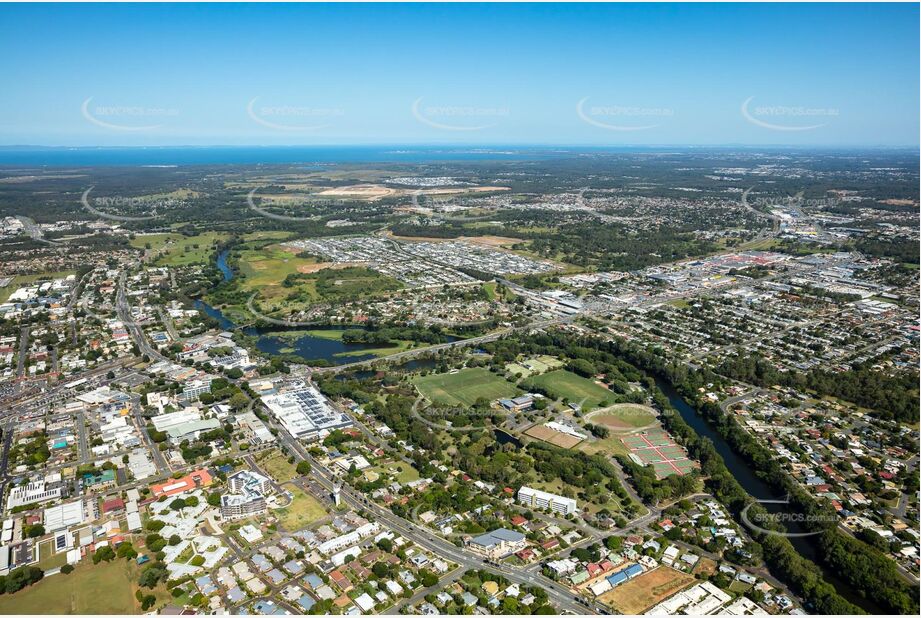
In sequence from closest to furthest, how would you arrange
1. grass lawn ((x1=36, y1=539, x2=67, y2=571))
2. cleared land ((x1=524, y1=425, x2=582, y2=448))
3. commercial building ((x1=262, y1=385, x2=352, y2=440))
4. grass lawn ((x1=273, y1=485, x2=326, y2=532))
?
grass lawn ((x1=36, y1=539, x2=67, y2=571)), grass lawn ((x1=273, y1=485, x2=326, y2=532)), cleared land ((x1=524, y1=425, x2=582, y2=448)), commercial building ((x1=262, y1=385, x2=352, y2=440))

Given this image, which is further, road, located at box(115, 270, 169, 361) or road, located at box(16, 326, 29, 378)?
road, located at box(115, 270, 169, 361)

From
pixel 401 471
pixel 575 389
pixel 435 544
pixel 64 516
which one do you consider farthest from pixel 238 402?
pixel 575 389

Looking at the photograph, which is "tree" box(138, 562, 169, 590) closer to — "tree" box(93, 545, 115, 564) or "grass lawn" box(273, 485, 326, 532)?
"tree" box(93, 545, 115, 564)

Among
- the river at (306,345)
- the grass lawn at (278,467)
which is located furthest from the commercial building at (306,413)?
the river at (306,345)

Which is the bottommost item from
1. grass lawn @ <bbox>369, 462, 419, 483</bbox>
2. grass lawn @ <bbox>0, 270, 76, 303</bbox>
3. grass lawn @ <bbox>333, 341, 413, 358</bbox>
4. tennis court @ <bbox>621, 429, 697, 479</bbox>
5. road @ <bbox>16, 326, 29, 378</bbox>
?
tennis court @ <bbox>621, 429, 697, 479</bbox>

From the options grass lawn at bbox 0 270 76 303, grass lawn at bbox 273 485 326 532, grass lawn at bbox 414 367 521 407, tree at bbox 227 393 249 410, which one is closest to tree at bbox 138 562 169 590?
grass lawn at bbox 273 485 326 532

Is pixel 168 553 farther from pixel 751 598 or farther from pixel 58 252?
pixel 58 252

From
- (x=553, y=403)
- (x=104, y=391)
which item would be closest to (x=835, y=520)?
(x=553, y=403)
